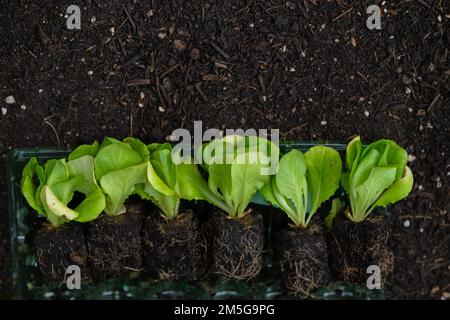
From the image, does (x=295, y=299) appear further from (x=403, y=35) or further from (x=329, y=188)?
(x=403, y=35)

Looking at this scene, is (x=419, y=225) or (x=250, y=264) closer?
(x=250, y=264)

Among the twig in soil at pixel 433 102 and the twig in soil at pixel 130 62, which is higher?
the twig in soil at pixel 130 62

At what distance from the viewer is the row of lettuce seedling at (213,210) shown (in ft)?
3.59

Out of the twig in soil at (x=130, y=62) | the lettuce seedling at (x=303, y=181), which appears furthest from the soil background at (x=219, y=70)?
the lettuce seedling at (x=303, y=181)

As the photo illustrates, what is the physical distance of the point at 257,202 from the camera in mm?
1195

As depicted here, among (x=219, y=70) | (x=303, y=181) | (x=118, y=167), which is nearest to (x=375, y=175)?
(x=303, y=181)

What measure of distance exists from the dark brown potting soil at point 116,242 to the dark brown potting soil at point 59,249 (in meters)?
0.02

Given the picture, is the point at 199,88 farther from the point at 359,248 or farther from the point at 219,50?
the point at 359,248

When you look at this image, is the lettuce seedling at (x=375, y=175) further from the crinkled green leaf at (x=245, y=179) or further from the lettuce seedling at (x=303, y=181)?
the crinkled green leaf at (x=245, y=179)

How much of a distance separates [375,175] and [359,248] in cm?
15

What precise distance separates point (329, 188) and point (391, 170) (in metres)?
0.12

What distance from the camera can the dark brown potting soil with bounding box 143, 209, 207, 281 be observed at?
114cm

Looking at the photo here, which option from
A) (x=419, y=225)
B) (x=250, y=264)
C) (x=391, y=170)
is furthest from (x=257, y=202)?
(x=419, y=225)

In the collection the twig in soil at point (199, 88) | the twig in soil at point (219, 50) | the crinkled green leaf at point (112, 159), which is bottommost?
the crinkled green leaf at point (112, 159)
